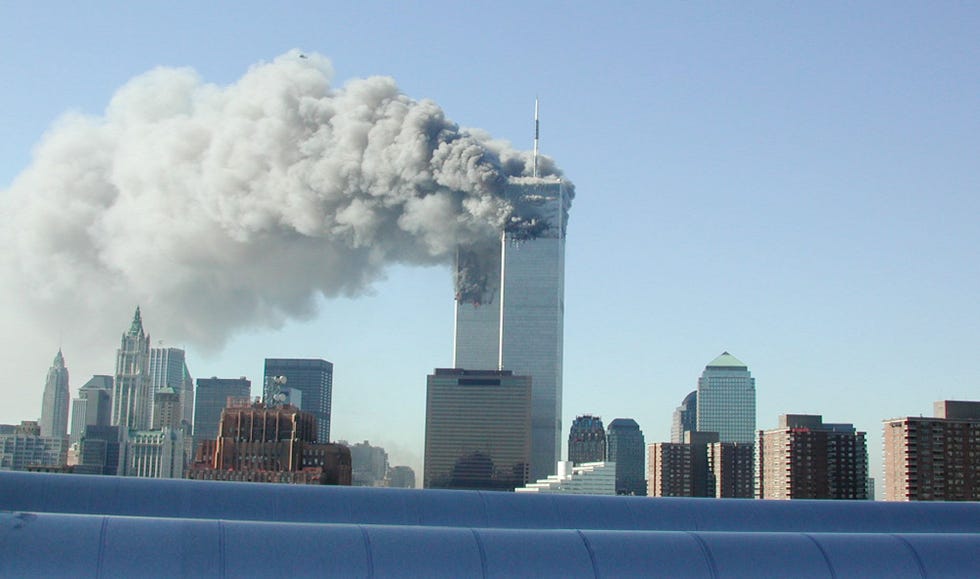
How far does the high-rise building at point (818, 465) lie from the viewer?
179 metres

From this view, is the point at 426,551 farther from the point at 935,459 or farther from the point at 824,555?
the point at 935,459

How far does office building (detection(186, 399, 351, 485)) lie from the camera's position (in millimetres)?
150375

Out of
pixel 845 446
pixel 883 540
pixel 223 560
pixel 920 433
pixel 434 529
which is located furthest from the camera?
pixel 845 446

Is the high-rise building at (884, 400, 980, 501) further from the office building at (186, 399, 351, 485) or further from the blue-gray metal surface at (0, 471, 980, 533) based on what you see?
the blue-gray metal surface at (0, 471, 980, 533)

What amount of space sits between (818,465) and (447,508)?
15545cm

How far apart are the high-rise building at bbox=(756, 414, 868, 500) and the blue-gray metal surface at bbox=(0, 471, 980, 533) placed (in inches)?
5676

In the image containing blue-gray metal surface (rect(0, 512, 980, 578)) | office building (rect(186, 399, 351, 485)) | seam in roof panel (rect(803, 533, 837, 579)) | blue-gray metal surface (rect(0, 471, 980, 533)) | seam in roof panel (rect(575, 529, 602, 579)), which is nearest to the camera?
blue-gray metal surface (rect(0, 512, 980, 578))

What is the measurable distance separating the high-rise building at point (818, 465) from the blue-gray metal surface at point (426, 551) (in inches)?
6038

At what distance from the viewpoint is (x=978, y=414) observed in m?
163

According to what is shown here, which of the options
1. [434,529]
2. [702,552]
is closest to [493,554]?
[434,529]

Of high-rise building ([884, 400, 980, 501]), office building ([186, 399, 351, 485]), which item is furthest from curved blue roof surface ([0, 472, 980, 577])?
high-rise building ([884, 400, 980, 501])

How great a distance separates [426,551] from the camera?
26484mm

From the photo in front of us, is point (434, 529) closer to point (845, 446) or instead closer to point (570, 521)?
point (570, 521)

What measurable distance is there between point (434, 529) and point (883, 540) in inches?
414
